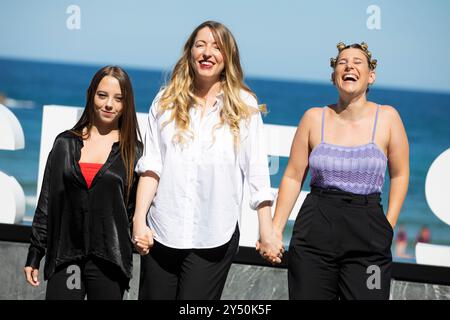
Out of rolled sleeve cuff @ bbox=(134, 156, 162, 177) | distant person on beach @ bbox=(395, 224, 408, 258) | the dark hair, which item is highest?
the dark hair

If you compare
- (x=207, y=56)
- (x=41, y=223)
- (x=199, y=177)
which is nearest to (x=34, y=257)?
(x=41, y=223)

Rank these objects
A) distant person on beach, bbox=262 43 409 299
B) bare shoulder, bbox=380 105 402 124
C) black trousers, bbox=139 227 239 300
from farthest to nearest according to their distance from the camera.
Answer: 1. bare shoulder, bbox=380 105 402 124
2. distant person on beach, bbox=262 43 409 299
3. black trousers, bbox=139 227 239 300

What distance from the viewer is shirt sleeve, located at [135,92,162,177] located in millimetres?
3281

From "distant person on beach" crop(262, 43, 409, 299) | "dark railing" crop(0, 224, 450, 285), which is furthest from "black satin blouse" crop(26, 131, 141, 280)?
"dark railing" crop(0, 224, 450, 285)

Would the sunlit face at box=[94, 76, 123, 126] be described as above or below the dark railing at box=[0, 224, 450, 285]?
above

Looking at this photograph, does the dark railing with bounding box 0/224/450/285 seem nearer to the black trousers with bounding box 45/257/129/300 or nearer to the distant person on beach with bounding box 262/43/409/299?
the distant person on beach with bounding box 262/43/409/299

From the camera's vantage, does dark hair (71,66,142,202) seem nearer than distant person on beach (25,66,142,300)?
No

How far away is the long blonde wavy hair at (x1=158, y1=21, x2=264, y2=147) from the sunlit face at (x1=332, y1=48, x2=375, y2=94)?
42 centimetres

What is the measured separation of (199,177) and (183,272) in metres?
0.39

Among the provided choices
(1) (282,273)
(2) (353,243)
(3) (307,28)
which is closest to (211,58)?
(2) (353,243)

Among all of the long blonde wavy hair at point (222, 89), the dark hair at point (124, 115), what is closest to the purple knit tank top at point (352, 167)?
the long blonde wavy hair at point (222, 89)

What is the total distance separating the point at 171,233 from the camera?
323 cm

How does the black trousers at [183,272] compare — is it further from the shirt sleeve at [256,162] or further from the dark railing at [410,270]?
the dark railing at [410,270]

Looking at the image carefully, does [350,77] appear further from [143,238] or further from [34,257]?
[34,257]
